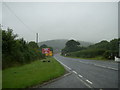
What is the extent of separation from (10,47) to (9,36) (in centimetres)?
163

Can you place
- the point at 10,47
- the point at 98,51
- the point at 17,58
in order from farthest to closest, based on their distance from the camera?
the point at 98,51
the point at 17,58
the point at 10,47

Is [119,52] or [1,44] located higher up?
[1,44]

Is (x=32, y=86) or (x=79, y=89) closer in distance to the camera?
(x=79, y=89)

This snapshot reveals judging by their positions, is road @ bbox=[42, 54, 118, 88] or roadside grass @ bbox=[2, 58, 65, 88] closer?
road @ bbox=[42, 54, 118, 88]

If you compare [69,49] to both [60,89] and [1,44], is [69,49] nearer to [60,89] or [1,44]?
[1,44]

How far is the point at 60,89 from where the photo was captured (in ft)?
19.9

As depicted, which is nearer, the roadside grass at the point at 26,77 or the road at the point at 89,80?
the road at the point at 89,80

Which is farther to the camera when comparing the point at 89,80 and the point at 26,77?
the point at 26,77

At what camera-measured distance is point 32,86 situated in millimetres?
6742

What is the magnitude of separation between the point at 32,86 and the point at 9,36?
1286 centimetres

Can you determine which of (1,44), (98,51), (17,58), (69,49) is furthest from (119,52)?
(69,49)

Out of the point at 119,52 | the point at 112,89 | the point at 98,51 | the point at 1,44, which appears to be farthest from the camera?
the point at 98,51

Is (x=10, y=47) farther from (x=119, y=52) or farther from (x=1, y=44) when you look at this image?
(x=119, y=52)

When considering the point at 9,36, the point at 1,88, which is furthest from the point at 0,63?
the point at 1,88
